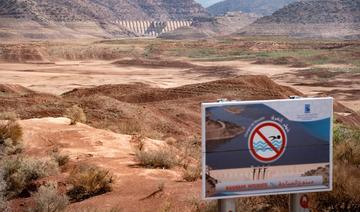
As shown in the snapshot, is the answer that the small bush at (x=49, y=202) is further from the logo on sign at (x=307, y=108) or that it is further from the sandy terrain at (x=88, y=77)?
the sandy terrain at (x=88, y=77)

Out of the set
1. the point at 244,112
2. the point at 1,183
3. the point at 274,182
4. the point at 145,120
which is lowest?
the point at 145,120

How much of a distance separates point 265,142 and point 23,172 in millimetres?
5810

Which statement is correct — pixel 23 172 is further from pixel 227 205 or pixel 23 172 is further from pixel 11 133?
pixel 227 205

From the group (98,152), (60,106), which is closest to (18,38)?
(60,106)

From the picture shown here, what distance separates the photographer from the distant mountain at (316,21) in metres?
160

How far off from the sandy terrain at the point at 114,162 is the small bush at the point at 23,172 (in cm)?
108

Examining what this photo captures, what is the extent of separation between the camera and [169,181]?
992 centimetres

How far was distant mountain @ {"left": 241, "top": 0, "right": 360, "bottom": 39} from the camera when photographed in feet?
526

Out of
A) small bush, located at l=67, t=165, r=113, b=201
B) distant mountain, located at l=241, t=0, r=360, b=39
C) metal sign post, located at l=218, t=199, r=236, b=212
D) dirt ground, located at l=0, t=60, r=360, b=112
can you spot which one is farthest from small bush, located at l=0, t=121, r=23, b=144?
distant mountain, located at l=241, t=0, r=360, b=39

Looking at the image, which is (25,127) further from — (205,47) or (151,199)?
(205,47)

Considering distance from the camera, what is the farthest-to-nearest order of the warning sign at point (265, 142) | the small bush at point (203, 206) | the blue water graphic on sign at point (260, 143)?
the small bush at point (203, 206), the warning sign at point (265, 142), the blue water graphic on sign at point (260, 143)

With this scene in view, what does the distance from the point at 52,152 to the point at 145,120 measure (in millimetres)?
11367

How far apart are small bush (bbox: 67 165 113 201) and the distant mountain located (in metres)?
151

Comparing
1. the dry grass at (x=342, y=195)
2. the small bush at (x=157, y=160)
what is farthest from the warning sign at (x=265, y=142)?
the small bush at (x=157, y=160)
